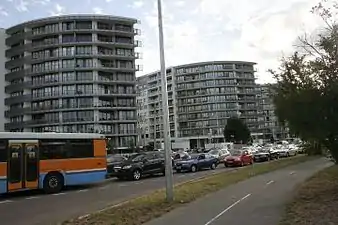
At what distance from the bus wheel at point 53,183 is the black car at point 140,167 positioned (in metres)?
7.23

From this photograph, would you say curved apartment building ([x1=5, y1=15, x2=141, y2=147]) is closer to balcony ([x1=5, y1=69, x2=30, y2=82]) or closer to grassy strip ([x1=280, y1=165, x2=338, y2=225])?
balcony ([x1=5, y1=69, x2=30, y2=82])

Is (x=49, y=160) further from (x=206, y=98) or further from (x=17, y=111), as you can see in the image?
(x=206, y=98)

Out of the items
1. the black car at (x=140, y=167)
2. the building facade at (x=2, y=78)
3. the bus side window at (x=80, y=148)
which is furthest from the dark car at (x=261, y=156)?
the building facade at (x=2, y=78)

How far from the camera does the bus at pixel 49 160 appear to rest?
19.5 m

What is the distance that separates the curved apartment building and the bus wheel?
223ft

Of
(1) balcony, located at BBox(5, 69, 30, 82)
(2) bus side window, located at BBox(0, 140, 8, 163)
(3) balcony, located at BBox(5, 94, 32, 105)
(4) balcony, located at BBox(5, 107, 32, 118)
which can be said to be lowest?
(2) bus side window, located at BBox(0, 140, 8, 163)

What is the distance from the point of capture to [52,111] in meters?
90.7

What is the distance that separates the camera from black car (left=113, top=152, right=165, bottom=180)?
93.9ft

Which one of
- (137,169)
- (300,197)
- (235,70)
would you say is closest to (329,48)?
(300,197)

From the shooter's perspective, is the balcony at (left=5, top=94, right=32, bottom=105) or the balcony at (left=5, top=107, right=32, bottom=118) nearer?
the balcony at (left=5, top=107, right=32, bottom=118)

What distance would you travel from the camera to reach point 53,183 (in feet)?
70.1

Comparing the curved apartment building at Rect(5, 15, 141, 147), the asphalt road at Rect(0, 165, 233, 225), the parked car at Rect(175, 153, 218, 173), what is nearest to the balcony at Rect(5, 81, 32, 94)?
the curved apartment building at Rect(5, 15, 141, 147)

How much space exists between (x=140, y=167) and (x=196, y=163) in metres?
8.10

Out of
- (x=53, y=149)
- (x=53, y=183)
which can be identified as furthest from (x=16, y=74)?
(x=53, y=183)
